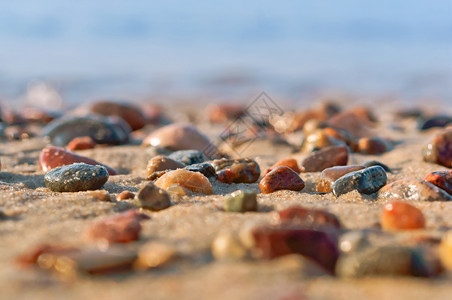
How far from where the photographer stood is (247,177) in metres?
2.74

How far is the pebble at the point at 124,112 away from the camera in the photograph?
5.49 m

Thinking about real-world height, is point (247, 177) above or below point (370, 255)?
below

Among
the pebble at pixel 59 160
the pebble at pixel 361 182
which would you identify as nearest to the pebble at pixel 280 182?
the pebble at pixel 361 182

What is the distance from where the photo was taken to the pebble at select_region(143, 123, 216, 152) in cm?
381

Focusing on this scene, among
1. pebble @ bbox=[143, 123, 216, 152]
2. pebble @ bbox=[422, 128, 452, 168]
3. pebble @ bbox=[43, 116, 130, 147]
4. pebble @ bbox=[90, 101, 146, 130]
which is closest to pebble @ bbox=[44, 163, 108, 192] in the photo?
pebble @ bbox=[143, 123, 216, 152]

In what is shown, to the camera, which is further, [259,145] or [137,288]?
[259,145]

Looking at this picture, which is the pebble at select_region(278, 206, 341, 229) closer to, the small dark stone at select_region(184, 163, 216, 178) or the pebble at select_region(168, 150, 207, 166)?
the small dark stone at select_region(184, 163, 216, 178)

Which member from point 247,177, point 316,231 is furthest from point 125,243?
point 247,177

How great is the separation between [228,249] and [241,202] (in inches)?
20.5

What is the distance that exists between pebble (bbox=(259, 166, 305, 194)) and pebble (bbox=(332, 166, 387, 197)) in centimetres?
22

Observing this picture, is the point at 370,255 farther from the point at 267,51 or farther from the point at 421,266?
the point at 267,51

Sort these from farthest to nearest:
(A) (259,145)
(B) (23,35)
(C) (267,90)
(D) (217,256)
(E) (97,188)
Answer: (B) (23,35)
(C) (267,90)
(A) (259,145)
(E) (97,188)
(D) (217,256)

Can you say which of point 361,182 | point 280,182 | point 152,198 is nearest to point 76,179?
point 152,198

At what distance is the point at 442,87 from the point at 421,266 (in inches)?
422
